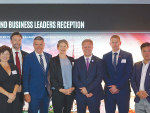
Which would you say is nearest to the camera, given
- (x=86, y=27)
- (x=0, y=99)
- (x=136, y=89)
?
(x=0, y=99)

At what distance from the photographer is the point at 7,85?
3.07 metres

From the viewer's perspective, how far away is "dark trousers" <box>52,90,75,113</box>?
3.31 metres

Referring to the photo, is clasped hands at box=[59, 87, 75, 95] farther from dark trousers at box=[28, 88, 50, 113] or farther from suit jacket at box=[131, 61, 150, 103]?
suit jacket at box=[131, 61, 150, 103]

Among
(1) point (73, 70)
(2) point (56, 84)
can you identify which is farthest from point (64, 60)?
(2) point (56, 84)

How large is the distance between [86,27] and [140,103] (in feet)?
8.86

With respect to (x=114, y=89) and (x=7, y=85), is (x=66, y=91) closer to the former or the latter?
(x=114, y=89)

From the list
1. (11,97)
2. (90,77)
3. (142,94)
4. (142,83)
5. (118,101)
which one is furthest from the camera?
(118,101)

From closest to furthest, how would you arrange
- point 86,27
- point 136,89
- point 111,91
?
point 136,89
point 111,91
point 86,27

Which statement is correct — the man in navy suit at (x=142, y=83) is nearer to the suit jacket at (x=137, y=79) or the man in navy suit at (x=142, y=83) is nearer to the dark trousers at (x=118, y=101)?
the suit jacket at (x=137, y=79)

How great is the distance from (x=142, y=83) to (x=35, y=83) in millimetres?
2094

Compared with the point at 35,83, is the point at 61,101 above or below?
below

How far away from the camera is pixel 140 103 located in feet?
10.5

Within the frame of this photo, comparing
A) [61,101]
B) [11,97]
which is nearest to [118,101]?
[61,101]

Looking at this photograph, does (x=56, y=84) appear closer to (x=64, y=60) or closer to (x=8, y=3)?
(x=64, y=60)
